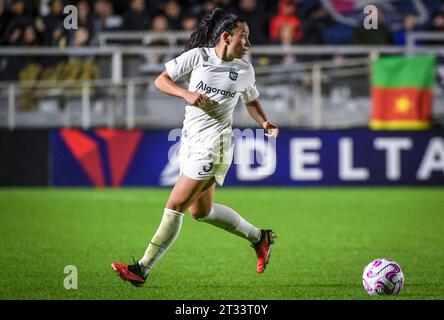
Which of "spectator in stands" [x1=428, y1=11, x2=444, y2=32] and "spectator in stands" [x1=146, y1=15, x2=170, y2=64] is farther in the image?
"spectator in stands" [x1=428, y1=11, x2=444, y2=32]

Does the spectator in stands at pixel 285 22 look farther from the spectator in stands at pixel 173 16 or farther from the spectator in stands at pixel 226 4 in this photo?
the spectator in stands at pixel 173 16

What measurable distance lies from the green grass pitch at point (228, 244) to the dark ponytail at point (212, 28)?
1816 millimetres

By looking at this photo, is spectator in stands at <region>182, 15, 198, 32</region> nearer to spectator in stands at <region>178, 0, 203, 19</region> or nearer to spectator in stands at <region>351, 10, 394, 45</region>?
spectator in stands at <region>178, 0, 203, 19</region>

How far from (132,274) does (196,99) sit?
53.5 inches

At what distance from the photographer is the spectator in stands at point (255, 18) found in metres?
18.3

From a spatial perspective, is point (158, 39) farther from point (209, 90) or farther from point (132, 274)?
point (132, 274)

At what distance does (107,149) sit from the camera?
1767 centimetres

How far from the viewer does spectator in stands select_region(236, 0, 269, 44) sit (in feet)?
60.0

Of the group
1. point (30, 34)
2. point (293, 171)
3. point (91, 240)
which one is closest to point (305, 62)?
point (293, 171)

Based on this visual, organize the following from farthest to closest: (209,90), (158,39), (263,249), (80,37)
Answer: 1. (158,39)
2. (80,37)
3. (263,249)
4. (209,90)

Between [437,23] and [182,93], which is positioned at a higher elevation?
[437,23]

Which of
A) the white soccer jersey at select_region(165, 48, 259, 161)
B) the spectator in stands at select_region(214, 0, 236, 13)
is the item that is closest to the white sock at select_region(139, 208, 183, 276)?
the white soccer jersey at select_region(165, 48, 259, 161)

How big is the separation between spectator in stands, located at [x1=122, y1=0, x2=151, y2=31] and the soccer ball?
1182cm

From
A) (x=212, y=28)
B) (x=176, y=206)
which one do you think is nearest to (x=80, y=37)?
(x=212, y=28)
